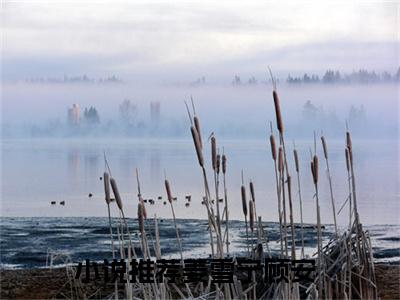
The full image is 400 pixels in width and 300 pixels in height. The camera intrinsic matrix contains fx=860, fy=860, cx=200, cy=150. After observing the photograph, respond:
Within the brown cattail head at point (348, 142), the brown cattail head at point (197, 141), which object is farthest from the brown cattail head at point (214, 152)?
the brown cattail head at point (348, 142)

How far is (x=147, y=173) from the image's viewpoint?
10.0 ft

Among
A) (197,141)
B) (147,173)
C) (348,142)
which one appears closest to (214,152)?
(197,141)

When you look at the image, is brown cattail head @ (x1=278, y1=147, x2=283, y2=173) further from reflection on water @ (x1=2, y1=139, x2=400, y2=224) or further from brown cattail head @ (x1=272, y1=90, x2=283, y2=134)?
reflection on water @ (x1=2, y1=139, x2=400, y2=224)

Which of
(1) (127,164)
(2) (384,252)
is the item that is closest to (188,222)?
(1) (127,164)

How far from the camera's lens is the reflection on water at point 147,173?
117 inches

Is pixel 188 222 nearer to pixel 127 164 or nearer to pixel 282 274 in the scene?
pixel 127 164

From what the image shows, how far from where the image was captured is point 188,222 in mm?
3104

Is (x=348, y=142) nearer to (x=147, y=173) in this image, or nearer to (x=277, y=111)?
(x=277, y=111)

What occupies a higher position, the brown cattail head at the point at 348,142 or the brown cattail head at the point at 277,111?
the brown cattail head at the point at 277,111

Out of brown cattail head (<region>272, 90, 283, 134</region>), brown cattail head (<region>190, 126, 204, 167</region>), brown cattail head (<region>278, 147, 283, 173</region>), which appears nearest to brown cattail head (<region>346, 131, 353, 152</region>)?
brown cattail head (<region>278, 147, 283, 173</region>)

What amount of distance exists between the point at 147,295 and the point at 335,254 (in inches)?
24.5

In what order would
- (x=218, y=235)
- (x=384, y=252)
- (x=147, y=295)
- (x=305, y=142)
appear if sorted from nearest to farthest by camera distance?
(x=218, y=235)
(x=147, y=295)
(x=305, y=142)
(x=384, y=252)

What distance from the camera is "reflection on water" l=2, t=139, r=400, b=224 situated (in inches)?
117

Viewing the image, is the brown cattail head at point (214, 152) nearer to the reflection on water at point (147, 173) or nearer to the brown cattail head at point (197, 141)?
the brown cattail head at point (197, 141)
